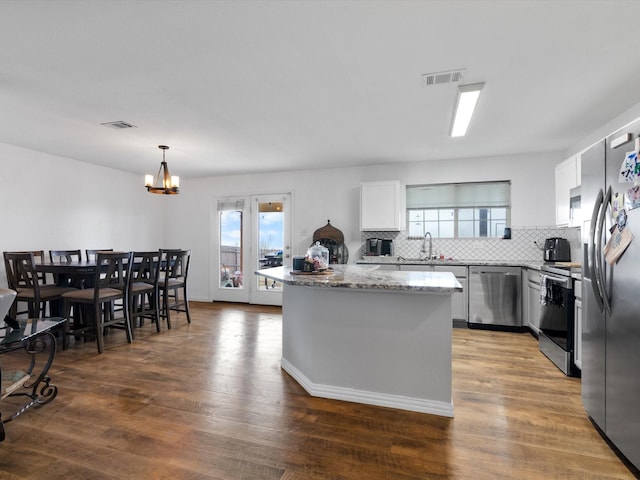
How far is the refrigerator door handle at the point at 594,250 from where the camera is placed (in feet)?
6.76

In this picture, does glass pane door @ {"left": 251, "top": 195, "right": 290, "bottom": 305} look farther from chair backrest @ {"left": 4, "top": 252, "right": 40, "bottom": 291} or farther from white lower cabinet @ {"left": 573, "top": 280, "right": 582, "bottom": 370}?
white lower cabinet @ {"left": 573, "top": 280, "right": 582, "bottom": 370}

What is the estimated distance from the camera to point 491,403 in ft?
8.17

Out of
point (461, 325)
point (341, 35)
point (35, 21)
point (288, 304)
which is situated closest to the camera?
point (35, 21)

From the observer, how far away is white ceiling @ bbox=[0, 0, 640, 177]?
75.7 inches

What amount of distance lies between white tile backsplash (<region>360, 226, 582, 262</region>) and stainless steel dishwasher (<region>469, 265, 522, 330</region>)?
0.62 metres

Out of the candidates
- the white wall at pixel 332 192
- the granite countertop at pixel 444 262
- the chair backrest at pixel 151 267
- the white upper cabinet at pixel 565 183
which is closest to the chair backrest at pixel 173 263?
the chair backrest at pixel 151 267

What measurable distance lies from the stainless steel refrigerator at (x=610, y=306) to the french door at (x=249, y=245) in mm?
4650

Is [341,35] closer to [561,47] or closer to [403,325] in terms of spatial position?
[561,47]

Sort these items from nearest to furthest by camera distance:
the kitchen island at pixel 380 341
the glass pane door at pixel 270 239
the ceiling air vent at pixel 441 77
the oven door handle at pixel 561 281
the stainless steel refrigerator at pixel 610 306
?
1. the stainless steel refrigerator at pixel 610 306
2. the kitchen island at pixel 380 341
3. the ceiling air vent at pixel 441 77
4. the oven door handle at pixel 561 281
5. the glass pane door at pixel 270 239

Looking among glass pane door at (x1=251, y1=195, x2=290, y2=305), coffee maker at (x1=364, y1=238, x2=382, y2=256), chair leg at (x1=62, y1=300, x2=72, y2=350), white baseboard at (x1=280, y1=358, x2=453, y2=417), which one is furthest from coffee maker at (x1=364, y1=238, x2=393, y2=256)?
chair leg at (x1=62, y1=300, x2=72, y2=350)

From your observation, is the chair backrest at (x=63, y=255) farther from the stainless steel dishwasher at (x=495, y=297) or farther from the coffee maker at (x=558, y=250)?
the coffee maker at (x=558, y=250)

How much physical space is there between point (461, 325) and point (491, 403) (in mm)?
2390

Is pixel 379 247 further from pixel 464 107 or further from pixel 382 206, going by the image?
pixel 464 107

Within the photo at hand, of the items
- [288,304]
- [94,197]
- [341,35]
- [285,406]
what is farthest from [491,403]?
[94,197]
